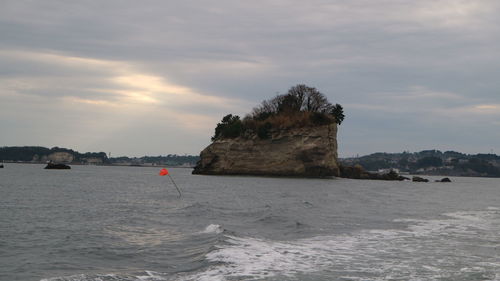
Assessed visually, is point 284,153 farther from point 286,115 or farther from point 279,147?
point 286,115

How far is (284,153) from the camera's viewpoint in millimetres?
90375

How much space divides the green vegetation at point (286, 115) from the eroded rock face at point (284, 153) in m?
1.37

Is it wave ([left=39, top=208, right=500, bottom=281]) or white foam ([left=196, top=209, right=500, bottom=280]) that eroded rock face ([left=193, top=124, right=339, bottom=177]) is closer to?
wave ([left=39, top=208, right=500, bottom=281])

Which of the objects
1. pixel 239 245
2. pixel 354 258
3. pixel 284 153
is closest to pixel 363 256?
pixel 354 258

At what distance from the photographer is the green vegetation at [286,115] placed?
91.2m

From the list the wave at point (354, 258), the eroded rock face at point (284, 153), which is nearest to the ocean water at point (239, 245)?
the wave at point (354, 258)

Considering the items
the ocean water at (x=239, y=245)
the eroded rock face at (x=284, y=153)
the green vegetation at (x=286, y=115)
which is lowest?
the ocean water at (x=239, y=245)

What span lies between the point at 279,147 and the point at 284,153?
57.0 inches

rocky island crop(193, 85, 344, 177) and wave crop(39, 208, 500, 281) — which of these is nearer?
wave crop(39, 208, 500, 281)

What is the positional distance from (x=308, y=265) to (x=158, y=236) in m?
7.45

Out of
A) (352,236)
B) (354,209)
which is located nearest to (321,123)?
(354,209)

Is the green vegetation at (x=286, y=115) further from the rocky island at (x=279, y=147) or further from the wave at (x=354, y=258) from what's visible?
the wave at (x=354, y=258)

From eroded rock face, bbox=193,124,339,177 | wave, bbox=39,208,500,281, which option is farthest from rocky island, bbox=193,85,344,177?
wave, bbox=39,208,500,281

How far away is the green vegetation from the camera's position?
9118cm
